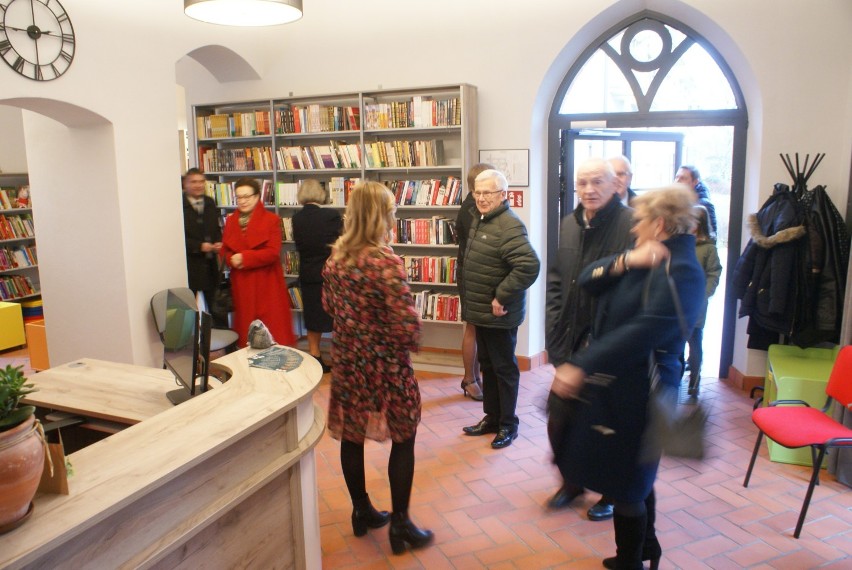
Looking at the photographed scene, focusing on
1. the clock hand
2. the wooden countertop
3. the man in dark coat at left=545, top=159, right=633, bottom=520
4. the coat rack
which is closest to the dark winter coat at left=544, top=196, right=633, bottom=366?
the man in dark coat at left=545, top=159, right=633, bottom=520

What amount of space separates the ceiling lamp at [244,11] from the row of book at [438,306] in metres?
2.86

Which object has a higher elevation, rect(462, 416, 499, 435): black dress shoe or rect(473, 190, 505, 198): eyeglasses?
rect(473, 190, 505, 198): eyeglasses

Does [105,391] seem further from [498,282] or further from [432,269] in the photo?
[432,269]

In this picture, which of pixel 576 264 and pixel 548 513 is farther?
pixel 548 513

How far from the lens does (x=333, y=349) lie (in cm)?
286

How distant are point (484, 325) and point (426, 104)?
248 cm

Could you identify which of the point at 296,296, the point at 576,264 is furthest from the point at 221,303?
the point at 576,264

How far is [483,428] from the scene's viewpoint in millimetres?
4277

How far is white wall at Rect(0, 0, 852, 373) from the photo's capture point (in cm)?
460

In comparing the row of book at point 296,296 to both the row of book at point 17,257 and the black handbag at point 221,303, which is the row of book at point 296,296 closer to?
the black handbag at point 221,303

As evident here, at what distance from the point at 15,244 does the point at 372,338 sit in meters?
7.23

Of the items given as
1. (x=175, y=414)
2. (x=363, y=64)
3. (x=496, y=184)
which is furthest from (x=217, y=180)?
(x=175, y=414)

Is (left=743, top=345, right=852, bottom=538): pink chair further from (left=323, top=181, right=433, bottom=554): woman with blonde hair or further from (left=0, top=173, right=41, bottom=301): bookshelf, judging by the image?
(left=0, top=173, right=41, bottom=301): bookshelf

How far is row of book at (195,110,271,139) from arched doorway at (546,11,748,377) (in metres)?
2.76
